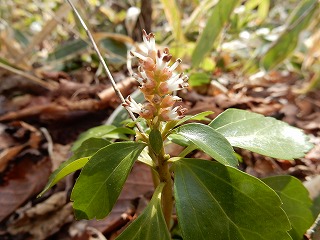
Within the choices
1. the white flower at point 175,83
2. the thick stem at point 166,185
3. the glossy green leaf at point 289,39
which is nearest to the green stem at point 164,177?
the thick stem at point 166,185

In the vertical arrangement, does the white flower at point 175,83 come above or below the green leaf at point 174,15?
below

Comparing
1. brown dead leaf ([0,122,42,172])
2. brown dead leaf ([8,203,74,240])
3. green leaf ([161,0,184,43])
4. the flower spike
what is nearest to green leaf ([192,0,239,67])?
green leaf ([161,0,184,43])

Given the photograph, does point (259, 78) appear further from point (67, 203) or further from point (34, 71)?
point (67, 203)

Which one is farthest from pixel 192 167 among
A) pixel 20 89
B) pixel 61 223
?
pixel 20 89

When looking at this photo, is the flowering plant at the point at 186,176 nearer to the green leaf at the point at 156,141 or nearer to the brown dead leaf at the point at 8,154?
the green leaf at the point at 156,141

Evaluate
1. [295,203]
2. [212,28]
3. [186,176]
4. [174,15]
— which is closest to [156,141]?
[186,176]

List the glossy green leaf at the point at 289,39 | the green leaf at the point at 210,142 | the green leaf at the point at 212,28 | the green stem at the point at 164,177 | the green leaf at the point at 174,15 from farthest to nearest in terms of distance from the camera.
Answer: the green leaf at the point at 174,15
the glossy green leaf at the point at 289,39
the green leaf at the point at 212,28
the green stem at the point at 164,177
the green leaf at the point at 210,142

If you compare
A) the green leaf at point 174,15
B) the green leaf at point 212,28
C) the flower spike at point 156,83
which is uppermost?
the green leaf at point 174,15
